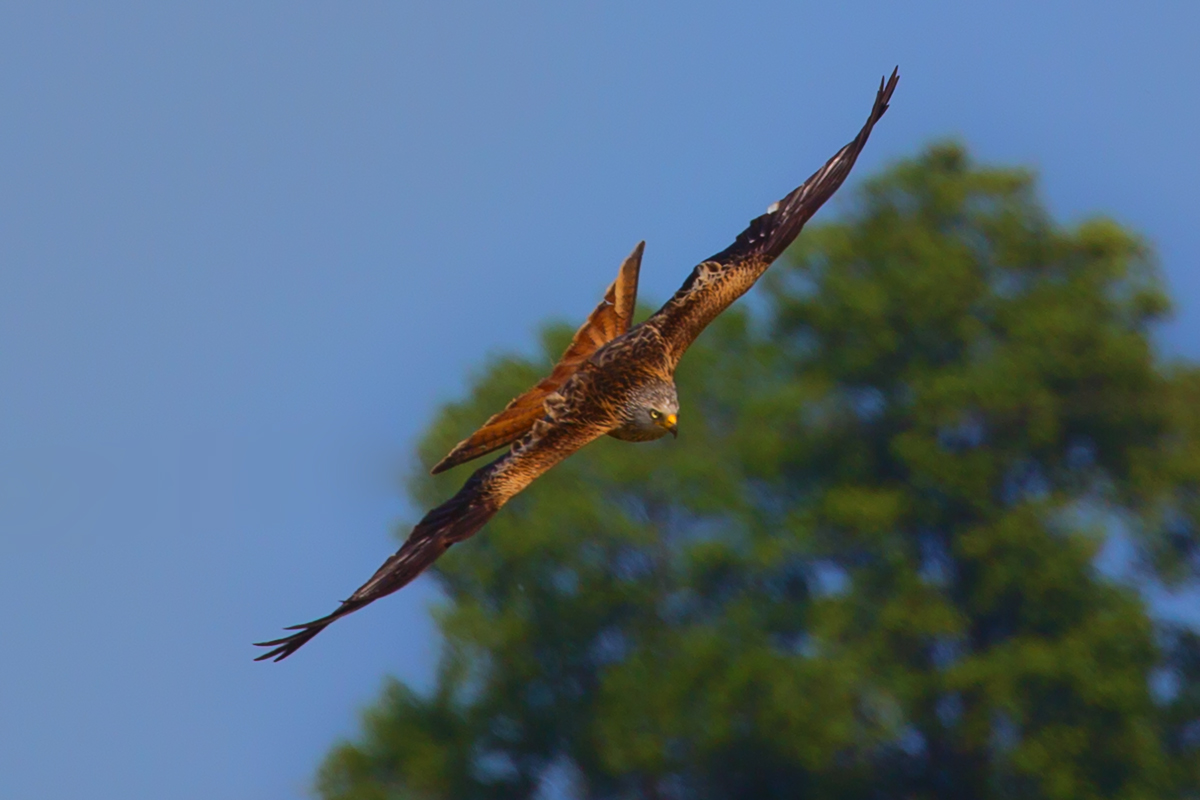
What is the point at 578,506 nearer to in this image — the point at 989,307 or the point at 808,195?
the point at 989,307

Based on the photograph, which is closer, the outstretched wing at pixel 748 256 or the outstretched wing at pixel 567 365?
the outstretched wing at pixel 748 256

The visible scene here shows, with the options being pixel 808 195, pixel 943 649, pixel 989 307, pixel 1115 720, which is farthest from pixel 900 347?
pixel 808 195

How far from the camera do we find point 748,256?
48.3 ft

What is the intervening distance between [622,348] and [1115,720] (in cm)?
1493

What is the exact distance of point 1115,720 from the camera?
26.2 metres

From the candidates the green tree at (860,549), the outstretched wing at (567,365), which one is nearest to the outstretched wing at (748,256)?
the outstretched wing at (567,365)

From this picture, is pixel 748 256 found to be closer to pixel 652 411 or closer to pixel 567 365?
pixel 567 365

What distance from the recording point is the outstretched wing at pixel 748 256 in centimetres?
1397

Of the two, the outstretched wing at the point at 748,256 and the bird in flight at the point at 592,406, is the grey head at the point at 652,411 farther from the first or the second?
the outstretched wing at the point at 748,256

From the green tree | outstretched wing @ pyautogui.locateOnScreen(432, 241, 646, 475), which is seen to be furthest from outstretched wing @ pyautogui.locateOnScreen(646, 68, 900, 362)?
the green tree

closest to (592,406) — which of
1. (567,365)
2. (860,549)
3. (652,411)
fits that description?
(652,411)

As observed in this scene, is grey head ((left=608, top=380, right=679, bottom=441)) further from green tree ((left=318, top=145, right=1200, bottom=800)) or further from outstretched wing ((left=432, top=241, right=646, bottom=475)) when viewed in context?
green tree ((left=318, top=145, right=1200, bottom=800))

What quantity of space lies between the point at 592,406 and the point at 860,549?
15.3 m

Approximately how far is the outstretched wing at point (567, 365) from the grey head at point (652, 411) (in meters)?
0.96
